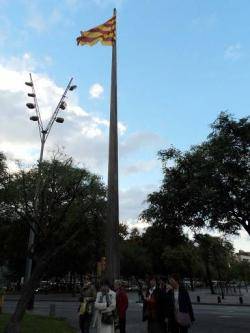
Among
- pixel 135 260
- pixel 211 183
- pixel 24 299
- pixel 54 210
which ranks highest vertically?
pixel 135 260

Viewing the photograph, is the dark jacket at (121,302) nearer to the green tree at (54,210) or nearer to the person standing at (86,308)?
the person standing at (86,308)

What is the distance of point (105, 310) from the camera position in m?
10.6

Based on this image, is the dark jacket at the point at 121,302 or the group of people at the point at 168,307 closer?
the group of people at the point at 168,307

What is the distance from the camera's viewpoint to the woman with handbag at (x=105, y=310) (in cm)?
1052

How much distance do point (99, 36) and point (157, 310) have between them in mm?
15964

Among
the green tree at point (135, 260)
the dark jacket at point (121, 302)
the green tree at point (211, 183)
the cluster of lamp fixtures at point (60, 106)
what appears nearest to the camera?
the dark jacket at point (121, 302)

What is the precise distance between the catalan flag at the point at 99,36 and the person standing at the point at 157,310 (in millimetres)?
15222

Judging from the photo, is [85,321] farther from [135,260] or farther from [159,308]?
[135,260]

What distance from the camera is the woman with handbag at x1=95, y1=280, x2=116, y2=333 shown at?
10523 millimetres

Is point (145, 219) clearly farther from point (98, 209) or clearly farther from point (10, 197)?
point (98, 209)

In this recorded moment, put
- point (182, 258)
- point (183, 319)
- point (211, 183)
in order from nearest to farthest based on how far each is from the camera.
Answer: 1. point (183, 319)
2. point (211, 183)
3. point (182, 258)

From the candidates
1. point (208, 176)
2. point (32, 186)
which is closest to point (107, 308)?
point (208, 176)

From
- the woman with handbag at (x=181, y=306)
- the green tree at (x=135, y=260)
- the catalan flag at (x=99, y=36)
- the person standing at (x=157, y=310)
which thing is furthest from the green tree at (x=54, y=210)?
the green tree at (x=135, y=260)

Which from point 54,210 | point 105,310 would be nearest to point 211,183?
point 105,310
